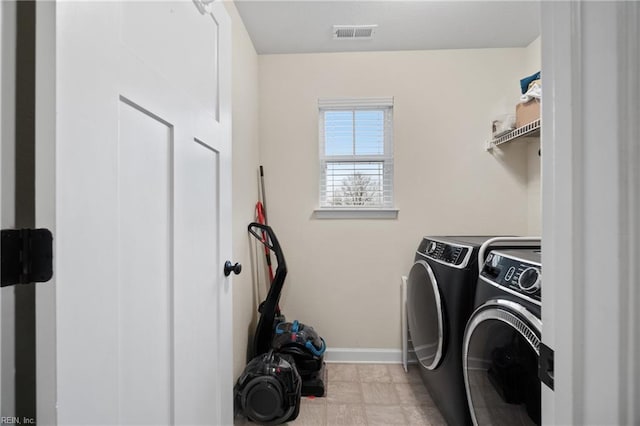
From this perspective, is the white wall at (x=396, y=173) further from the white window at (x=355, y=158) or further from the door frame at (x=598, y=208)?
the door frame at (x=598, y=208)

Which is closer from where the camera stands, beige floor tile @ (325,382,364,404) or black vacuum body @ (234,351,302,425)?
black vacuum body @ (234,351,302,425)

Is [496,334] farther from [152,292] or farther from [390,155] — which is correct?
[390,155]

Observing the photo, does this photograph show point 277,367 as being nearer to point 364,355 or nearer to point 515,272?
point 364,355

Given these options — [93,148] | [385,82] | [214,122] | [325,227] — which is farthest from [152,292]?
[385,82]

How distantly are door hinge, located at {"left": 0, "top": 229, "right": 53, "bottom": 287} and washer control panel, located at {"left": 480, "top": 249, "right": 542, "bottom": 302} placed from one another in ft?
3.76

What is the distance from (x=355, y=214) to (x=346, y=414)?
52.2 inches

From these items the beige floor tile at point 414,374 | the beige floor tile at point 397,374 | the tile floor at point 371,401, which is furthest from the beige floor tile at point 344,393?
the beige floor tile at point 414,374

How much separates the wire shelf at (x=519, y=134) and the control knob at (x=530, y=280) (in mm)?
1235

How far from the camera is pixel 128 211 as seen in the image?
2.19 feet

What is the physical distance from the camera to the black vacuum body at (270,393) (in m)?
1.55

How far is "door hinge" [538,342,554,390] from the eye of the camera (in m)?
0.50

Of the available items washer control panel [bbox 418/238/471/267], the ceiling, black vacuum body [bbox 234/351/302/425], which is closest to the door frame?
washer control panel [bbox 418/238/471/267]

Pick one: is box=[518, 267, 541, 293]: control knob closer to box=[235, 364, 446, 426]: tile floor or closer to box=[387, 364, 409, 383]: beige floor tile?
box=[235, 364, 446, 426]: tile floor

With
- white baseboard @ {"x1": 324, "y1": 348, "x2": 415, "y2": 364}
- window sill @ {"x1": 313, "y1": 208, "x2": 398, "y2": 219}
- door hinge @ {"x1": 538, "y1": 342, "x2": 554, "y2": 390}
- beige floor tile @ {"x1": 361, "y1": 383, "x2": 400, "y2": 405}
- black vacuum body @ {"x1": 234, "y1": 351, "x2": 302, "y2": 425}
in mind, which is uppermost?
window sill @ {"x1": 313, "y1": 208, "x2": 398, "y2": 219}
